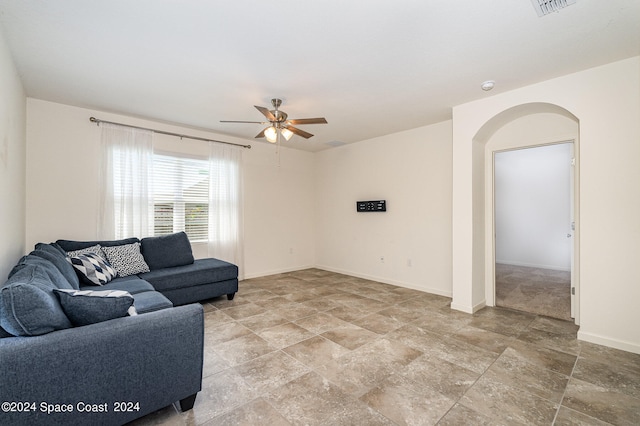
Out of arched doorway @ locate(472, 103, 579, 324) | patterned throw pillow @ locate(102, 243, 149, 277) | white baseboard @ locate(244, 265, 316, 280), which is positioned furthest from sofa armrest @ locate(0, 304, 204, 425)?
white baseboard @ locate(244, 265, 316, 280)

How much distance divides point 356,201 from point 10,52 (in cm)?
492

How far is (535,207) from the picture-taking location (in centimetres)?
654

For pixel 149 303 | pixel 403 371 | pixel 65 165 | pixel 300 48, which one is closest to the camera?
pixel 403 371

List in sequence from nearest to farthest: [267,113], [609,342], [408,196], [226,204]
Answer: [609,342] < [267,113] < [408,196] < [226,204]

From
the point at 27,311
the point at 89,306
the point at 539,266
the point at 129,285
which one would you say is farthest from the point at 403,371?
the point at 539,266

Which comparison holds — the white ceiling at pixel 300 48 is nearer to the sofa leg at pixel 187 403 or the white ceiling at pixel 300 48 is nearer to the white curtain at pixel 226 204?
the white curtain at pixel 226 204

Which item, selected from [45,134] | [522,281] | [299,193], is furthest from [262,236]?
[522,281]

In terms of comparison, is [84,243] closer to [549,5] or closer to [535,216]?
[549,5]

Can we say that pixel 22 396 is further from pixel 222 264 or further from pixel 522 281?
pixel 522 281

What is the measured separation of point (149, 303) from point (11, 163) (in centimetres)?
182

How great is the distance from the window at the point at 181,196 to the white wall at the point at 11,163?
1481mm

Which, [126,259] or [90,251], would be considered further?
[126,259]

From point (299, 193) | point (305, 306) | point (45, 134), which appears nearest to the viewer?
point (45, 134)

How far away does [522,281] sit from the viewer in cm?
521
